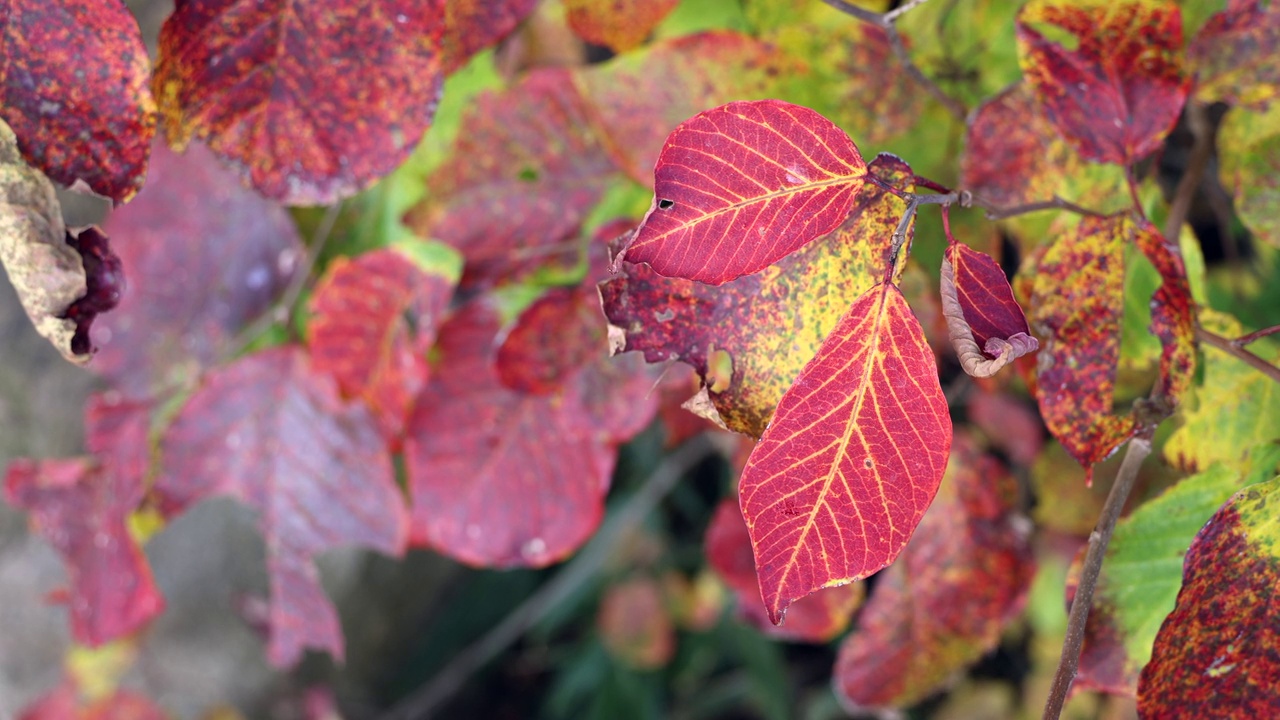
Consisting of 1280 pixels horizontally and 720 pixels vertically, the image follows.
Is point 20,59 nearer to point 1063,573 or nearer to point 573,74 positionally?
point 573,74

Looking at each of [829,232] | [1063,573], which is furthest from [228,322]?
[1063,573]

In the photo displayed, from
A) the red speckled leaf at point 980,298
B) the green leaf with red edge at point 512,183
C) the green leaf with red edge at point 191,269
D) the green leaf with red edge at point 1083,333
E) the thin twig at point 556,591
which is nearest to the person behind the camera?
the red speckled leaf at point 980,298

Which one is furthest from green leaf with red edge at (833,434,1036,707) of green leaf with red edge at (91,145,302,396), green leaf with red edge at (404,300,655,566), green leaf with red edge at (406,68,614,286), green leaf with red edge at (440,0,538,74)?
green leaf with red edge at (91,145,302,396)

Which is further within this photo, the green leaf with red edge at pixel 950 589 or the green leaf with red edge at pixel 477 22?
the green leaf with red edge at pixel 950 589

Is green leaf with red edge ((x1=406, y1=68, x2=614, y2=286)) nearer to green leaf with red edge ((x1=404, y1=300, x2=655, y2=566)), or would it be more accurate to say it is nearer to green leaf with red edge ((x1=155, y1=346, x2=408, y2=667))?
green leaf with red edge ((x1=404, y1=300, x2=655, y2=566))

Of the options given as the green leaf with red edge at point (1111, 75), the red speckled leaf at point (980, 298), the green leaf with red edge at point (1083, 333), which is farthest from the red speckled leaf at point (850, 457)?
the green leaf with red edge at point (1111, 75)

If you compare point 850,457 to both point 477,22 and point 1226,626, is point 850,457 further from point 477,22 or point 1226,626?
point 477,22

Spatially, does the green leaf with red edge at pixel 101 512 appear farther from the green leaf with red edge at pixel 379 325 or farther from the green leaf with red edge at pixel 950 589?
the green leaf with red edge at pixel 950 589
